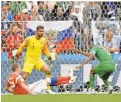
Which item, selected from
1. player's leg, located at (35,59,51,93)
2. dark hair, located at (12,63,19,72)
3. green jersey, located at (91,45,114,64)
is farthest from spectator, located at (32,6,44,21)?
green jersey, located at (91,45,114,64)

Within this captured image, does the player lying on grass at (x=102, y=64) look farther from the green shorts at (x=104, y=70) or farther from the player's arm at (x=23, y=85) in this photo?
the player's arm at (x=23, y=85)

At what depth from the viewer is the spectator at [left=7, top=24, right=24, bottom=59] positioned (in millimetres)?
8727

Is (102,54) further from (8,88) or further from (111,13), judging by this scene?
(8,88)

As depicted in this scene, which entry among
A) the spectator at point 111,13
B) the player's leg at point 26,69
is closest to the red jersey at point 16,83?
the player's leg at point 26,69

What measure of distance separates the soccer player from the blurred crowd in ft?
0.42

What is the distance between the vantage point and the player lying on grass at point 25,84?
8.24 metres

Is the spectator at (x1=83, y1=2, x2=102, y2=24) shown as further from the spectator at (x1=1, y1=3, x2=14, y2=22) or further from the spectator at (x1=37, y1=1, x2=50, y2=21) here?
the spectator at (x1=1, y1=3, x2=14, y2=22)

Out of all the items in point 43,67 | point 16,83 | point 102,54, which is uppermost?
point 102,54

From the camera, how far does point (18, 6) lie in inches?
352

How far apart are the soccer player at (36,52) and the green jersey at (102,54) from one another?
0.65 m

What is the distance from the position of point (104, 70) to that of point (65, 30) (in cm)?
79

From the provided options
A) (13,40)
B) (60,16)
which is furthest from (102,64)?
(13,40)

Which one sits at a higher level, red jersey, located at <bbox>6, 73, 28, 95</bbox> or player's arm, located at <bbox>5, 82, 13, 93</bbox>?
red jersey, located at <bbox>6, 73, 28, 95</bbox>

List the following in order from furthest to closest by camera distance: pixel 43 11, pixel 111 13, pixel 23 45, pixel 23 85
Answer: pixel 43 11 < pixel 111 13 < pixel 23 45 < pixel 23 85
